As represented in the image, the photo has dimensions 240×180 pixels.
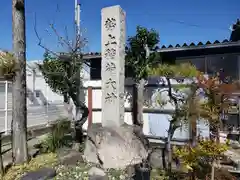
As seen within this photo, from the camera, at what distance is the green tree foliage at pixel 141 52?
21.5 ft

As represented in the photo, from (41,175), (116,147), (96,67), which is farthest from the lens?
(96,67)

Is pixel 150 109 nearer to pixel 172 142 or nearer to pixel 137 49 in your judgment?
pixel 172 142

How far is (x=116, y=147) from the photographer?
17.4ft

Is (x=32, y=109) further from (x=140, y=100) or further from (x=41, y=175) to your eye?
(x=41, y=175)

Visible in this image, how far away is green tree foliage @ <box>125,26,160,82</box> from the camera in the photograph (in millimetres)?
6547

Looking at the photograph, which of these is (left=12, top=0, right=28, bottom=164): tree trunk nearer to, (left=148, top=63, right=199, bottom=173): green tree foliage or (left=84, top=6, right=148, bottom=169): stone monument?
(left=84, top=6, right=148, bottom=169): stone monument

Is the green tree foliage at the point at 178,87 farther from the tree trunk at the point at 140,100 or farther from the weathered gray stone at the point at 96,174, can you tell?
the weathered gray stone at the point at 96,174

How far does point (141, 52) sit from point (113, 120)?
7.90 ft

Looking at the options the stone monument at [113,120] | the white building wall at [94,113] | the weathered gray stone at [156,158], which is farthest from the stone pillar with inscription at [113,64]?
the white building wall at [94,113]

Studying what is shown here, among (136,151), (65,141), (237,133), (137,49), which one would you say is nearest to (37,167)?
(65,141)

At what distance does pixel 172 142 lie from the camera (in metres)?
6.77

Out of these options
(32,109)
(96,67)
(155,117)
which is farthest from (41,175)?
(32,109)

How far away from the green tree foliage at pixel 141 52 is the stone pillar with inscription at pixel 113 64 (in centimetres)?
92

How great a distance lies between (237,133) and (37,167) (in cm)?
613
